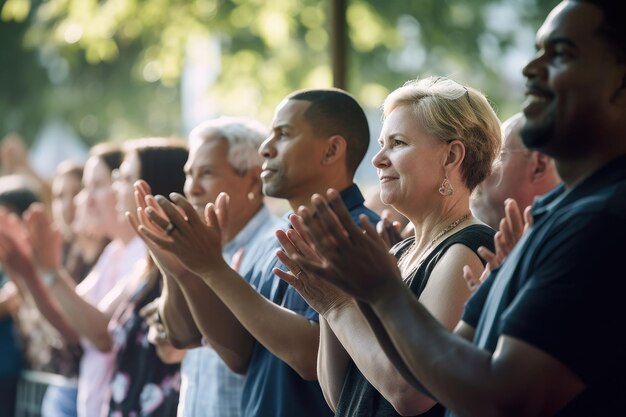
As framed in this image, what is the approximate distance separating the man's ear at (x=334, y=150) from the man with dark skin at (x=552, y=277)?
1.75 metres

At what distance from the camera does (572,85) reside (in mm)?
2137

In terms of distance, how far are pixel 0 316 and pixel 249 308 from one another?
3.71 metres

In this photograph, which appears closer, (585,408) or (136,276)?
(585,408)

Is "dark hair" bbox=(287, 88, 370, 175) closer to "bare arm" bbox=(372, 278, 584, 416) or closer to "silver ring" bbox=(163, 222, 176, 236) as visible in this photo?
"silver ring" bbox=(163, 222, 176, 236)

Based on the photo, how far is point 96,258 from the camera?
6988 millimetres

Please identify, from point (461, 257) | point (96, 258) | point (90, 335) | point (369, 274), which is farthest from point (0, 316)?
point (369, 274)

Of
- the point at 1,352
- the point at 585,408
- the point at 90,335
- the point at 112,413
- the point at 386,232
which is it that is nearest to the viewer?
the point at 585,408

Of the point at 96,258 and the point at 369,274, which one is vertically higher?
the point at 369,274

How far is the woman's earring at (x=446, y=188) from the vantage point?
3.22m

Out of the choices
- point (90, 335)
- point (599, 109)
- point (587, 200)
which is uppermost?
point (599, 109)

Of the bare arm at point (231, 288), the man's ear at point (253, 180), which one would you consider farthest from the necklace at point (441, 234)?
the man's ear at point (253, 180)

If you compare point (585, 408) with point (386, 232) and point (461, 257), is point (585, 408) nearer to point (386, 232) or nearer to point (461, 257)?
point (461, 257)

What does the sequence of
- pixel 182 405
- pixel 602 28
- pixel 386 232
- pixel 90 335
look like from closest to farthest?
pixel 602 28, pixel 386 232, pixel 182 405, pixel 90 335

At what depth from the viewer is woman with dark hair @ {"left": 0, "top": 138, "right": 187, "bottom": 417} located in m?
4.98
